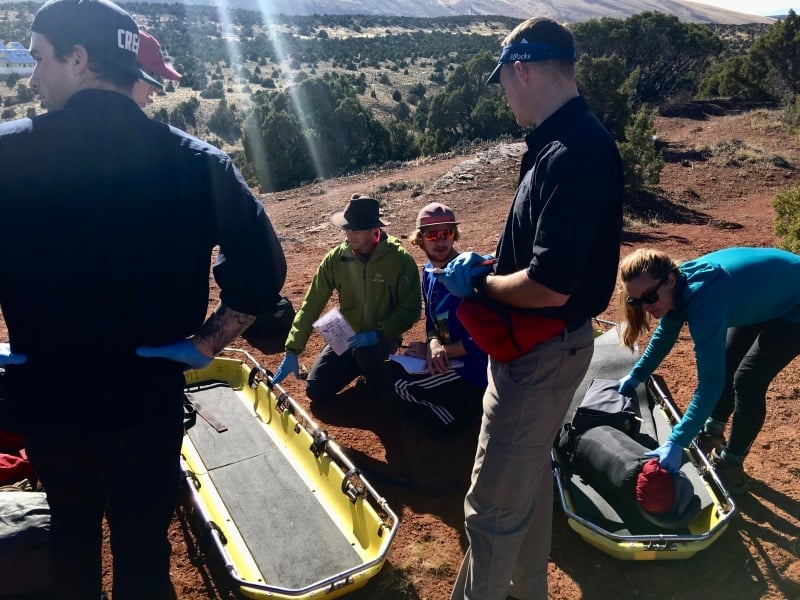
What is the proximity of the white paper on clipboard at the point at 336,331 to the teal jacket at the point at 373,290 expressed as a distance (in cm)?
18

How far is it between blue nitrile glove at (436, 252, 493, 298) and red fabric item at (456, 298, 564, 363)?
0.24 ft

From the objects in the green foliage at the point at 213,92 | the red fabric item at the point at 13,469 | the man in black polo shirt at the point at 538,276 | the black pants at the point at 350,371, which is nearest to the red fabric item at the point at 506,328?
the man in black polo shirt at the point at 538,276

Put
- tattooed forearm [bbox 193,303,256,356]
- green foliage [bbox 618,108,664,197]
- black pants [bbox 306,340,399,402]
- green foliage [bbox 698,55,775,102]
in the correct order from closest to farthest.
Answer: tattooed forearm [bbox 193,303,256,356] < black pants [bbox 306,340,399,402] < green foliage [bbox 618,108,664,197] < green foliage [bbox 698,55,775,102]

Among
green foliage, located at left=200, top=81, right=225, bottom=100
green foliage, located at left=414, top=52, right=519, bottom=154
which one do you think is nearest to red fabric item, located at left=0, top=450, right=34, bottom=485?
green foliage, located at left=414, top=52, right=519, bottom=154

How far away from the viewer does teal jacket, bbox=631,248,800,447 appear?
2.90m

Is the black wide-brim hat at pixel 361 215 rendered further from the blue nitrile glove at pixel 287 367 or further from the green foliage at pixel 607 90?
the green foliage at pixel 607 90

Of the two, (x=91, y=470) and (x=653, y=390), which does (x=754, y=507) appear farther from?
(x=91, y=470)

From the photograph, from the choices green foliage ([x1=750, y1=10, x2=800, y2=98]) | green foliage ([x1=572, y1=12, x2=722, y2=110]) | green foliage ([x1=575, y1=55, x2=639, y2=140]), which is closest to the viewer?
green foliage ([x1=575, y1=55, x2=639, y2=140])

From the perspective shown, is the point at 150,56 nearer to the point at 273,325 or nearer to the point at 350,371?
the point at 350,371

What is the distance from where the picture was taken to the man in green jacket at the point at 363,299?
445cm

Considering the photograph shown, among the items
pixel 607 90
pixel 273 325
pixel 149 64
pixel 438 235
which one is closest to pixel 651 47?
pixel 607 90

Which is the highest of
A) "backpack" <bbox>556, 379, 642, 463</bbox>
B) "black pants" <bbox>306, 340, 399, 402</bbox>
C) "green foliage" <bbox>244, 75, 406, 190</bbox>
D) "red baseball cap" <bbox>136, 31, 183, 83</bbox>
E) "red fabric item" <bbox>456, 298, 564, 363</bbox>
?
"red baseball cap" <bbox>136, 31, 183, 83</bbox>

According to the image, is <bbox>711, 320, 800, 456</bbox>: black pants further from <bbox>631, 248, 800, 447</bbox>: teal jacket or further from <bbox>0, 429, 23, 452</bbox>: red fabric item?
<bbox>0, 429, 23, 452</bbox>: red fabric item

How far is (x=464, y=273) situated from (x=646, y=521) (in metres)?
1.72
